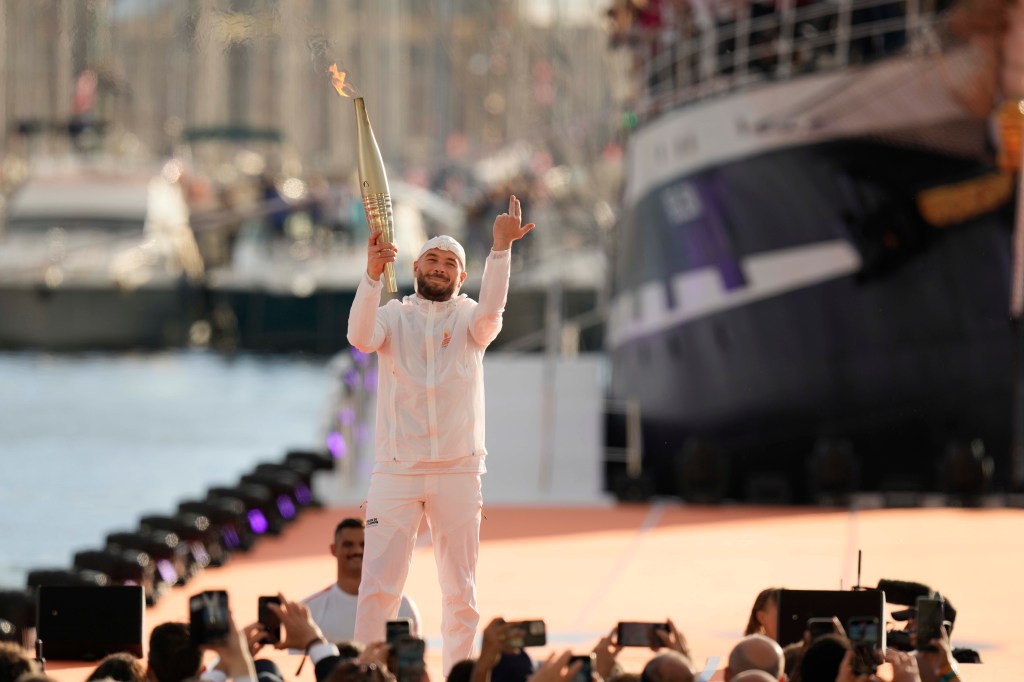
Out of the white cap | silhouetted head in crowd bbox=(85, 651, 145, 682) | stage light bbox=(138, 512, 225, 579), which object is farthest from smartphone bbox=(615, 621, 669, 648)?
stage light bbox=(138, 512, 225, 579)

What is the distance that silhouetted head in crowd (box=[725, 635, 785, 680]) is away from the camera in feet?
22.7

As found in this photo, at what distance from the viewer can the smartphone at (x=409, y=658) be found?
6.62m

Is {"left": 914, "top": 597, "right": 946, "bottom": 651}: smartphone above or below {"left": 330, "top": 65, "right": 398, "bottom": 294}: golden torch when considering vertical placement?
below

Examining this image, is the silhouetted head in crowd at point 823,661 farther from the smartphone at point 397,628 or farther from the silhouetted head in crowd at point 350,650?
the silhouetted head in crowd at point 350,650

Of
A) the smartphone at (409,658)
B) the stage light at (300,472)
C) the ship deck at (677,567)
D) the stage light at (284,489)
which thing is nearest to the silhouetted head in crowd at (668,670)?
the smartphone at (409,658)

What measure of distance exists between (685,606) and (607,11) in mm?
14129

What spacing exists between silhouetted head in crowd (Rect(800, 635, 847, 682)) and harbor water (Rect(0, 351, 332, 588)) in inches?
535

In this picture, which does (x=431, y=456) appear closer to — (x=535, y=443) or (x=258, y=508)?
(x=258, y=508)

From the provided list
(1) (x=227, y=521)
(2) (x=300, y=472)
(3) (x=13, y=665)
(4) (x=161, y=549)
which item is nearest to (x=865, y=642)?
(3) (x=13, y=665)

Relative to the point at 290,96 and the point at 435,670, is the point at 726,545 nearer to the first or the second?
the point at 435,670

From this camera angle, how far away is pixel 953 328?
18578 millimetres

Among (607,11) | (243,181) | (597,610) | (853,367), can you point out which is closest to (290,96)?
(243,181)

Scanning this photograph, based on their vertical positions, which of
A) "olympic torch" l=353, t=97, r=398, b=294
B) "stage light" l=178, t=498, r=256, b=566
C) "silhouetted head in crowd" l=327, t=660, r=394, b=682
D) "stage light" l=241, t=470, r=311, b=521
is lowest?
"silhouetted head in crowd" l=327, t=660, r=394, b=682

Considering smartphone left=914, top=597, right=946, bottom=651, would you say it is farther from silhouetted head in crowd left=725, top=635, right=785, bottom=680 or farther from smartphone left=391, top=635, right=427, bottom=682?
smartphone left=391, top=635, right=427, bottom=682
